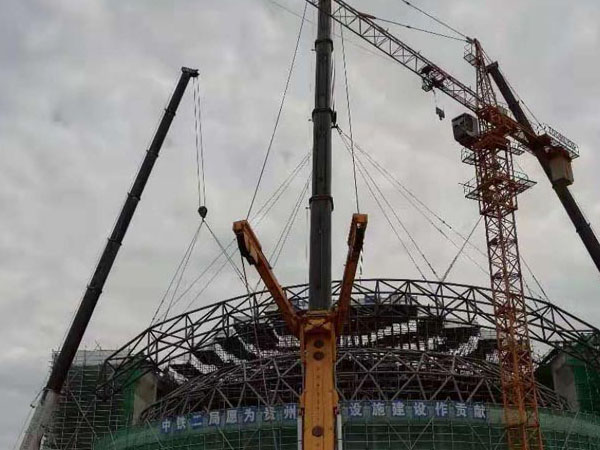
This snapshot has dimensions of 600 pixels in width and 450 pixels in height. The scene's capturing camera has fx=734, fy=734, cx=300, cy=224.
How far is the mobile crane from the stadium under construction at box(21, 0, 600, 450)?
0.11 m

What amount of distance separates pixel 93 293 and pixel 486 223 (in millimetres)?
26073

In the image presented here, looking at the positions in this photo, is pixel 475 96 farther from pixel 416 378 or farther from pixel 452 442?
pixel 452 442

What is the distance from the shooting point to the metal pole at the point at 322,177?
25.5m

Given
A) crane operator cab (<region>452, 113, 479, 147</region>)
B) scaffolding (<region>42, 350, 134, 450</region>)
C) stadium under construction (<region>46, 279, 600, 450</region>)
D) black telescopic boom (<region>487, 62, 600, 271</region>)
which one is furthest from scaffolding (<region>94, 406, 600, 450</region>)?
black telescopic boom (<region>487, 62, 600, 271</region>)

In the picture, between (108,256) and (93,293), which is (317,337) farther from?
(108,256)

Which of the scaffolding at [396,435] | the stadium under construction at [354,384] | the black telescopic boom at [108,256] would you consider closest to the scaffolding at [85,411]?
the stadium under construction at [354,384]

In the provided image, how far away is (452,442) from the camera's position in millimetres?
44625

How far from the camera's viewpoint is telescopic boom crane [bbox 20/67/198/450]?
42594 millimetres

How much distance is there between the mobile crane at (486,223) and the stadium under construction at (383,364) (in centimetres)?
11

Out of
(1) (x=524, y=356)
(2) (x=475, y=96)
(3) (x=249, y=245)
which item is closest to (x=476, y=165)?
(2) (x=475, y=96)

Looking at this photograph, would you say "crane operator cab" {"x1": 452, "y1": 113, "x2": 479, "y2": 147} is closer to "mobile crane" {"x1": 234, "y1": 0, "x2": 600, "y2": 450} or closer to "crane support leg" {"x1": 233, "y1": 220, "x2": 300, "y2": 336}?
"mobile crane" {"x1": 234, "y1": 0, "x2": 600, "y2": 450}

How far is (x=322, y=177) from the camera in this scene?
2747 centimetres

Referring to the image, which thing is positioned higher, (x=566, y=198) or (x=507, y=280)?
(x=566, y=198)

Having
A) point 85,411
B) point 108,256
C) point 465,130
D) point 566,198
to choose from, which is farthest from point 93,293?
point 566,198
